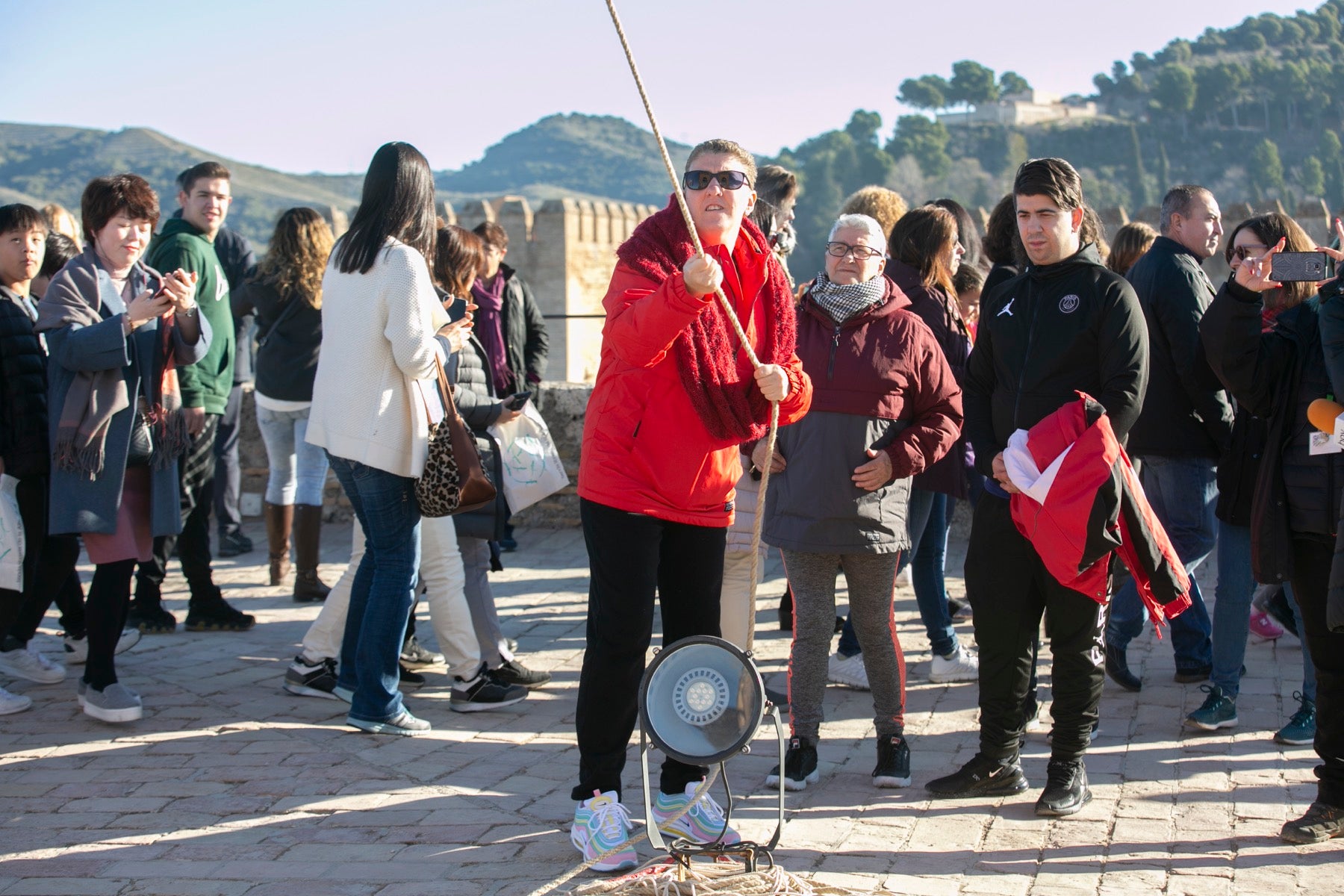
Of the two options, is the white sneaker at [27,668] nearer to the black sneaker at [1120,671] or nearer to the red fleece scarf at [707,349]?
the red fleece scarf at [707,349]

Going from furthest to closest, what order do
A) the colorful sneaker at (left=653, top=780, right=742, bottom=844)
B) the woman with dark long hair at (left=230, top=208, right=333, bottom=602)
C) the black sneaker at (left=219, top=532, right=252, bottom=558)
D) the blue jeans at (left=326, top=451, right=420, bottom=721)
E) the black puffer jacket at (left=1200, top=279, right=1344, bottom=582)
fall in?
the black sneaker at (left=219, top=532, right=252, bottom=558), the woman with dark long hair at (left=230, top=208, right=333, bottom=602), the blue jeans at (left=326, top=451, right=420, bottom=721), the black puffer jacket at (left=1200, top=279, right=1344, bottom=582), the colorful sneaker at (left=653, top=780, right=742, bottom=844)

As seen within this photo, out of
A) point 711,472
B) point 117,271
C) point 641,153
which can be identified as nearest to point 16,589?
point 117,271

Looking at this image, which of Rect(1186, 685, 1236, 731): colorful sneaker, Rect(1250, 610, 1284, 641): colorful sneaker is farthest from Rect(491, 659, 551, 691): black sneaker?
Rect(1250, 610, 1284, 641): colorful sneaker

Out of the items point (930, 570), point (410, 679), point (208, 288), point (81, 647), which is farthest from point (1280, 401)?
point (81, 647)

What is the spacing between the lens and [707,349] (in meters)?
3.33

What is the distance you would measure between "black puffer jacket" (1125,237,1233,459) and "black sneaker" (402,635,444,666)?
300 cm

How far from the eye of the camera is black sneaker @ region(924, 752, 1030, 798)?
3990mm

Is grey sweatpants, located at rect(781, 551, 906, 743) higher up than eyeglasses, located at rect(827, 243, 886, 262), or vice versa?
eyeglasses, located at rect(827, 243, 886, 262)

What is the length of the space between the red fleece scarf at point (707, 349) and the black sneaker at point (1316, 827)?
180cm

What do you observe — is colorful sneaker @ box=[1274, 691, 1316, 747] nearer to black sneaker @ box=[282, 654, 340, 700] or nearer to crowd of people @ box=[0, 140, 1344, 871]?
crowd of people @ box=[0, 140, 1344, 871]

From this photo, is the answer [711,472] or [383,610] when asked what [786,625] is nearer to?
[383,610]

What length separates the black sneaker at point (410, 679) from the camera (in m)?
5.41

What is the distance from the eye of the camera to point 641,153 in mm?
132125

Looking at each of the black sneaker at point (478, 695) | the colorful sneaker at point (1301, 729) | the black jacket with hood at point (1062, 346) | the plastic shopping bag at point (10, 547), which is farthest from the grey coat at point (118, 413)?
the colorful sneaker at point (1301, 729)
